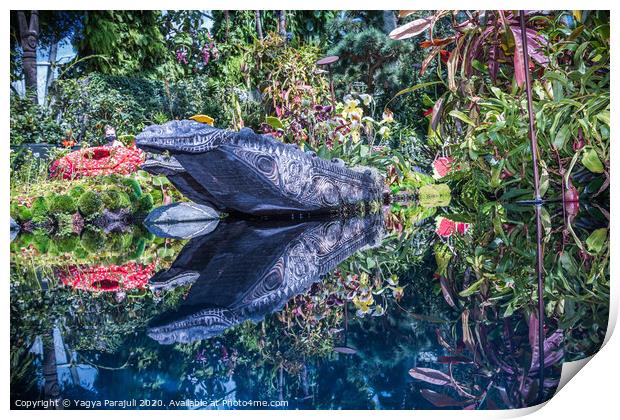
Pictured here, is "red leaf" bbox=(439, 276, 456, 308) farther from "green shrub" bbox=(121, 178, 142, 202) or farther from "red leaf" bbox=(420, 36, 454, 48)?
"green shrub" bbox=(121, 178, 142, 202)

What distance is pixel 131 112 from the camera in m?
3.31

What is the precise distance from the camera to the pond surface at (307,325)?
1.01 m

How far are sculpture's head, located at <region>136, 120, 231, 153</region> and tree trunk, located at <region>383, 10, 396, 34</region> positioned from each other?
1096 millimetres

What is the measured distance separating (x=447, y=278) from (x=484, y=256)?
0.90ft

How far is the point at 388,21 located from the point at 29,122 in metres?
1.75

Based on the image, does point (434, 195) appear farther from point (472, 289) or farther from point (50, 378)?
point (50, 378)

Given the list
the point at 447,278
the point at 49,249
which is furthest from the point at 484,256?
the point at 49,249

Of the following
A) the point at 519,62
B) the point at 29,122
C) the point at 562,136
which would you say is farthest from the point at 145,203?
the point at 562,136

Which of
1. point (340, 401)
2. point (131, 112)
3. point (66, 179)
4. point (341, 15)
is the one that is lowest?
point (340, 401)

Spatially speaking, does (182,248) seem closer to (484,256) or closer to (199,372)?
(484,256)

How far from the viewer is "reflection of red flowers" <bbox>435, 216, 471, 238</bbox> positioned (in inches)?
92.5

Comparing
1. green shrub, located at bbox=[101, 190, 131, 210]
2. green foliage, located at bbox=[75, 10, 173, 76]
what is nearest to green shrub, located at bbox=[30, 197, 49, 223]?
green shrub, located at bbox=[101, 190, 131, 210]

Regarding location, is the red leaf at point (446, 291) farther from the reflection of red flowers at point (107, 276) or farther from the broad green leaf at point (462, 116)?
the broad green leaf at point (462, 116)

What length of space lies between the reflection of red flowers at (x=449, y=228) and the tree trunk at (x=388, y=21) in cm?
105
